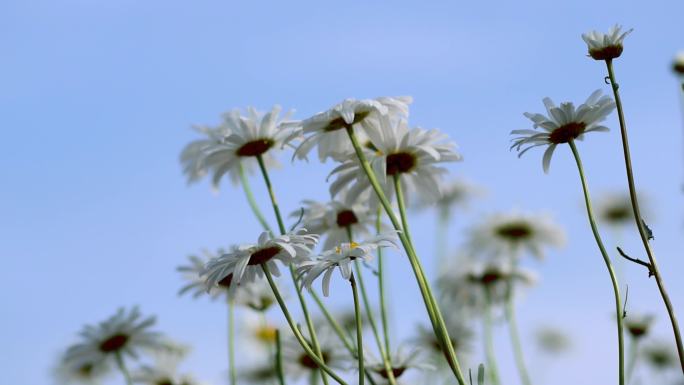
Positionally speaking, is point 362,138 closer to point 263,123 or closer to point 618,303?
point 263,123

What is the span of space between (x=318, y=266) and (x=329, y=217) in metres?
1.04

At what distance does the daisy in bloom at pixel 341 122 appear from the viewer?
2.72m

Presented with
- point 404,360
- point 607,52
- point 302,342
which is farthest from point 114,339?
point 607,52

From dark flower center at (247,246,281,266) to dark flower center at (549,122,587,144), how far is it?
78 cm

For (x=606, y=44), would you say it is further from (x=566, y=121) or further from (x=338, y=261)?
(x=338, y=261)

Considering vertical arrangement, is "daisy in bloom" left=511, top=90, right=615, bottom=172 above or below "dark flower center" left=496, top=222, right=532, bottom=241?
below

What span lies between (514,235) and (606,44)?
10.8ft

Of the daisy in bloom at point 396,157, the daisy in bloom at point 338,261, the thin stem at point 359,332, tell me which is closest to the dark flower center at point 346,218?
the daisy in bloom at point 396,157

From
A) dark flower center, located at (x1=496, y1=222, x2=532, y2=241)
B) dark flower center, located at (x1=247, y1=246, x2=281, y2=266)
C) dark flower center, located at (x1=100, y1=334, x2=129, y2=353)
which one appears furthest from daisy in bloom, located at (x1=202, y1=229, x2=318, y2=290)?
dark flower center, located at (x1=496, y1=222, x2=532, y2=241)

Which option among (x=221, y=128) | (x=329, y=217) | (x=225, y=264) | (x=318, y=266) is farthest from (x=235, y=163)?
(x=318, y=266)

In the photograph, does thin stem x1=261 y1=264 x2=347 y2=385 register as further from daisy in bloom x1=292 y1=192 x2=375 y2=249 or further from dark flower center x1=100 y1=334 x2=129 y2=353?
dark flower center x1=100 y1=334 x2=129 y2=353

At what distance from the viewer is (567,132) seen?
250 cm

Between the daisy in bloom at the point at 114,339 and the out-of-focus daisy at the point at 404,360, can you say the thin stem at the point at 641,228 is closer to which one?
the out-of-focus daisy at the point at 404,360

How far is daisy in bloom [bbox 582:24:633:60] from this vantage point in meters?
2.36
